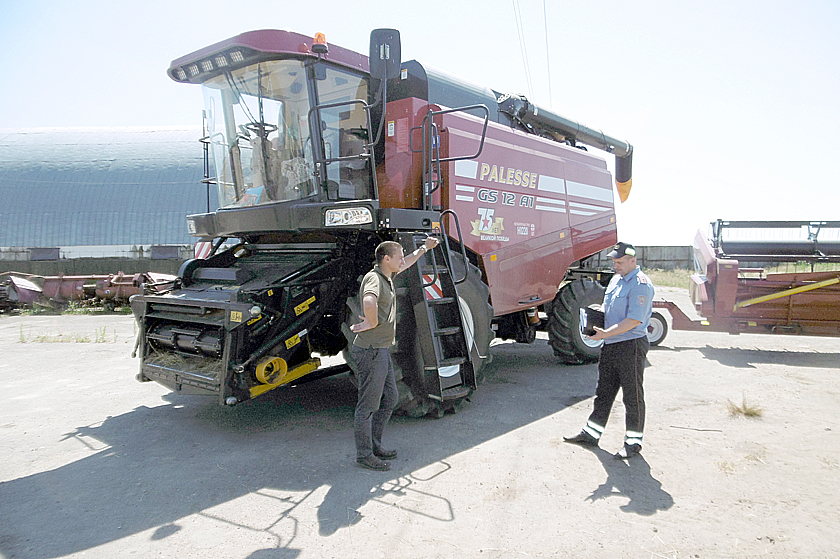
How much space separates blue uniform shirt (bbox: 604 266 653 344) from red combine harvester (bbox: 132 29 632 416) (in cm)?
135

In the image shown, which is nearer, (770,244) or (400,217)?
(400,217)

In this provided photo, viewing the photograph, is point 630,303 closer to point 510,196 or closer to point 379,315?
point 379,315

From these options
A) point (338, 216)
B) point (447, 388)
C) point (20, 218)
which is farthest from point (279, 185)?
point (20, 218)

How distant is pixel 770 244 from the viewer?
9375 mm

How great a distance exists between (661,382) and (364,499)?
15.0 feet

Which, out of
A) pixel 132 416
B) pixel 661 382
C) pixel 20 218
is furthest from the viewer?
pixel 20 218

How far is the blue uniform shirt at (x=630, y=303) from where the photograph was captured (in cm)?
430

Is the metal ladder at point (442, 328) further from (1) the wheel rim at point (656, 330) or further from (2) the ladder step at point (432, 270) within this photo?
(1) the wheel rim at point (656, 330)

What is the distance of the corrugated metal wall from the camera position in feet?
75.7

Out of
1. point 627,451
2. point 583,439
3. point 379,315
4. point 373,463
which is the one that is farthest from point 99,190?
point 627,451

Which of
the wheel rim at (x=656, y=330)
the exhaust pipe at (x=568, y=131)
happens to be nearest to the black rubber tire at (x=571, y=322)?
the wheel rim at (x=656, y=330)

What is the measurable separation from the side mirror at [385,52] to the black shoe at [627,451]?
3562mm

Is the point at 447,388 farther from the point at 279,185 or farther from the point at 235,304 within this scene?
the point at 279,185

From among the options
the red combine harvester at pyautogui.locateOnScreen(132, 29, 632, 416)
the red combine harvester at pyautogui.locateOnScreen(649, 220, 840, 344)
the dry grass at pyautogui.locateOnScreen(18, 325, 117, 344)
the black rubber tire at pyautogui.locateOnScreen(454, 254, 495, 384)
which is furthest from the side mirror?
the dry grass at pyautogui.locateOnScreen(18, 325, 117, 344)
